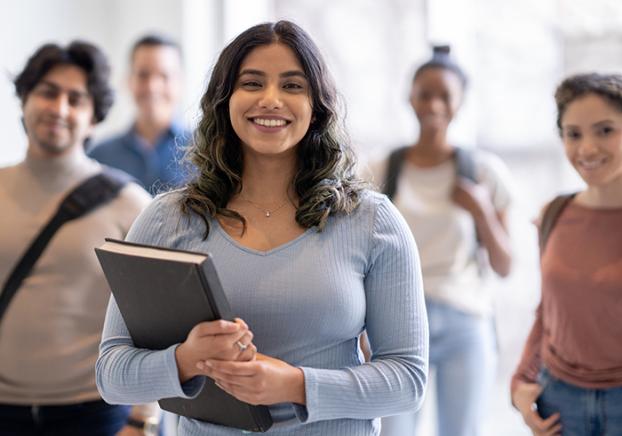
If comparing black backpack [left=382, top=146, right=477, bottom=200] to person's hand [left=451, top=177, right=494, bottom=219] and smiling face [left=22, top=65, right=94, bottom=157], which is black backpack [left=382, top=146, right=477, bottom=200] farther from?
smiling face [left=22, top=65, right=94, bottom=157]

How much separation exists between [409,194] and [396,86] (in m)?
1.27

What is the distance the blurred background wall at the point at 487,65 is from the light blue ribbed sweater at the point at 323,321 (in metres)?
2.20

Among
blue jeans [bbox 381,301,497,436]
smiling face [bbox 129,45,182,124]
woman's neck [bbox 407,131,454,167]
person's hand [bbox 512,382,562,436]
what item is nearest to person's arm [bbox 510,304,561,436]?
person's hand [bbox 512,382,562,436]

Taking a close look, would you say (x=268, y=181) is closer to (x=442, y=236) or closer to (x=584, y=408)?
(x=584, y=408)

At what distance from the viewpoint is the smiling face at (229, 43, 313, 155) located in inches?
64.2

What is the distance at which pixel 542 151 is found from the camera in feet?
13.0

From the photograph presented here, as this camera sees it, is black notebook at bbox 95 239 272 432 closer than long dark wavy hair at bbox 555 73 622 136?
Yes

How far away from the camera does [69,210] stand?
93.6 inches

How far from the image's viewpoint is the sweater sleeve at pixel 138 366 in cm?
154

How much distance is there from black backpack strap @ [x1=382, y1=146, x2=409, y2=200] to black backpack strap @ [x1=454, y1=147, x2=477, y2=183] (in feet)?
0.58

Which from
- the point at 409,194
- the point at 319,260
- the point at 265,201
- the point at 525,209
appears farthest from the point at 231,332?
the point at 525,209

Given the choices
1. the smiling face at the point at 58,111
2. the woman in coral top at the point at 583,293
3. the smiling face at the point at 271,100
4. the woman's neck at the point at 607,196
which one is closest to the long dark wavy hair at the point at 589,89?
the woman in coral top at the point at 583,293

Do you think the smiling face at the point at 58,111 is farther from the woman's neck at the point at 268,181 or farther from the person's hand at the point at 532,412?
the person's hand at the point at 532,412

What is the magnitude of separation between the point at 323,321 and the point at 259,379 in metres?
0.16
